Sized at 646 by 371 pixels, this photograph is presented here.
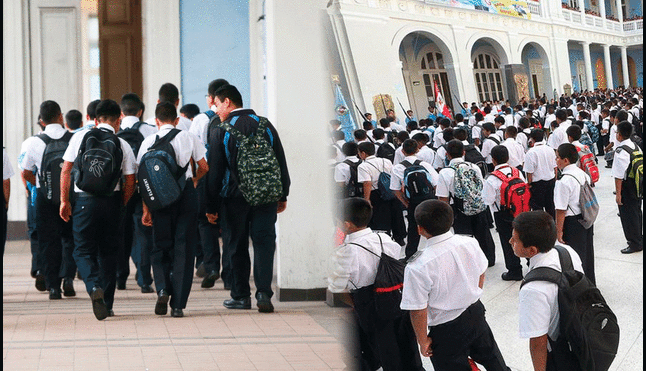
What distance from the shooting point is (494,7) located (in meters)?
6.14

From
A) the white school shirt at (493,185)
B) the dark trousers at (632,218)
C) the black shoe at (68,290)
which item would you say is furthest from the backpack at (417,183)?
the black shoe at (68,290)

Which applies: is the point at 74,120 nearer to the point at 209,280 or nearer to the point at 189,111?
the point at 189,111

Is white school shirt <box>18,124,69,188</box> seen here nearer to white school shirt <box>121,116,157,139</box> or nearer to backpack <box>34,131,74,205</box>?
backpack <box>34,131,74,205</box>

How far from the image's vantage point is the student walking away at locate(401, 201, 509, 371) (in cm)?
271

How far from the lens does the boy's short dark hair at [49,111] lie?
4.57 m

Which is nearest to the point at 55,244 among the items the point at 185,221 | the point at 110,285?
the point at 110,285

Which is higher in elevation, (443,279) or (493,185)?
(493,185)

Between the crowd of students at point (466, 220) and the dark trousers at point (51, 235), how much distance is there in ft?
5.96

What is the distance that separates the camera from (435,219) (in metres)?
2.78

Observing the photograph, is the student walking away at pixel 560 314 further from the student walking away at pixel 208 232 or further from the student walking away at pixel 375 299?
the student walking away at pixel 208 232

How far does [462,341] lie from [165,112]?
2.01 metres

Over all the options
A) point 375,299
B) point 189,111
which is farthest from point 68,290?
point 375,299

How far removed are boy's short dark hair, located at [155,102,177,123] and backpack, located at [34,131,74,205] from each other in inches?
35.3

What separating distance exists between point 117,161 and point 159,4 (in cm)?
413
